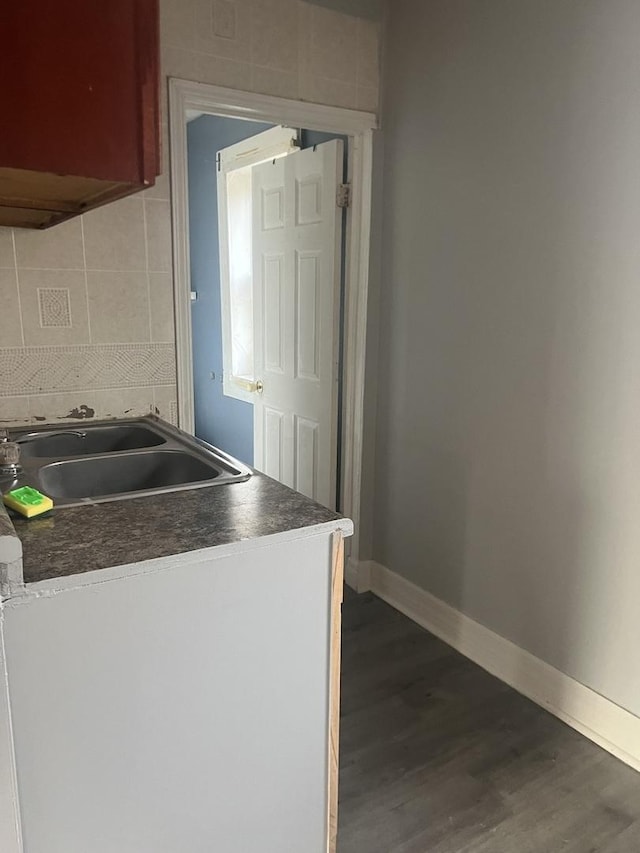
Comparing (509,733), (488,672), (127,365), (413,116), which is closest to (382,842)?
(509,733)

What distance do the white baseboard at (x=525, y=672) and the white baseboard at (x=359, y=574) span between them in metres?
0.08

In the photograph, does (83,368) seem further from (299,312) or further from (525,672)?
(525,672)

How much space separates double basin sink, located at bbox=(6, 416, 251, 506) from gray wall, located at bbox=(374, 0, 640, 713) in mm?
1047

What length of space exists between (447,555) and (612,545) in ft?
2.41

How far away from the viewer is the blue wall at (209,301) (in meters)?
3.97

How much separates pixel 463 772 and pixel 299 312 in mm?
1974

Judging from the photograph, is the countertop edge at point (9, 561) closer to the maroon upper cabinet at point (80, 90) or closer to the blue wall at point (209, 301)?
the maroon upper cabinet at point (80, 90)

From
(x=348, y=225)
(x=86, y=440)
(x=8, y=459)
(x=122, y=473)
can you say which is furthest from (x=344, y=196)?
(x=8, y=459)

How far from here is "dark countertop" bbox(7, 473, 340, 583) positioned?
3.54 feet

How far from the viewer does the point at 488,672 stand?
7.72 ft

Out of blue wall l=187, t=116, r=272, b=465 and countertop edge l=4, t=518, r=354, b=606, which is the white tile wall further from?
blue wall l=187, t=116, r=272, b=465

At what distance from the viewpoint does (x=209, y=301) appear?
4.27 meters

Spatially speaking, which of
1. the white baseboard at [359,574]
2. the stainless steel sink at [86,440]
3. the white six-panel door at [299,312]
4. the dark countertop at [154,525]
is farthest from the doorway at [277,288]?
the dark countertop at [154,525]

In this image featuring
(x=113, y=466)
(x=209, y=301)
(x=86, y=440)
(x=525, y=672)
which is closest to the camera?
(x=113, y=466)
